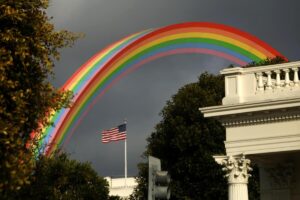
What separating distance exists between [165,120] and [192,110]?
2.51 m

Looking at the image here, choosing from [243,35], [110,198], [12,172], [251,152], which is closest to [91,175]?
[110,198]

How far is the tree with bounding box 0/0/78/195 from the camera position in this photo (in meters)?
17.6

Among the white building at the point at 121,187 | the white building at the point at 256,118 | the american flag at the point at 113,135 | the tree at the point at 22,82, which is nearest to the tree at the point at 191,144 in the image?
the american flag at the point at 113,135

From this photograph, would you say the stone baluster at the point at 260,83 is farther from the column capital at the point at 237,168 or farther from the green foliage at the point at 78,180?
the green foliage at the point at 78,180

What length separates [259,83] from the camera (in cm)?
2450

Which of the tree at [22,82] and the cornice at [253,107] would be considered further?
the cornice at [253,107]

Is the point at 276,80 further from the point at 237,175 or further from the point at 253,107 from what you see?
the point at 237,175

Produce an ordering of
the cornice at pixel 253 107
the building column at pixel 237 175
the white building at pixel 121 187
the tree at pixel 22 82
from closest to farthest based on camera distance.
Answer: the tree at pixel 22 82 < the cornice at pixel 253 107 < the building column at pixel 237 175 < the white building at pixel 121 187

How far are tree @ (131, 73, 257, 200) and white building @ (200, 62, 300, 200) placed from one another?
703 inches

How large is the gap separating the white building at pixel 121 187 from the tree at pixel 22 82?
205 feet

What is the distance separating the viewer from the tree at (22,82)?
17.6m

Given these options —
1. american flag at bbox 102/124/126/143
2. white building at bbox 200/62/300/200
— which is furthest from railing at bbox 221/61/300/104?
american flag at bbox 102/124/126/143

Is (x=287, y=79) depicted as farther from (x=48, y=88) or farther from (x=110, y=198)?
(x=110, y=198)

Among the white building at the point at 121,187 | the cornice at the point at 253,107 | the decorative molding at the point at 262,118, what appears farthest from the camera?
the white building at the point at 121,187
